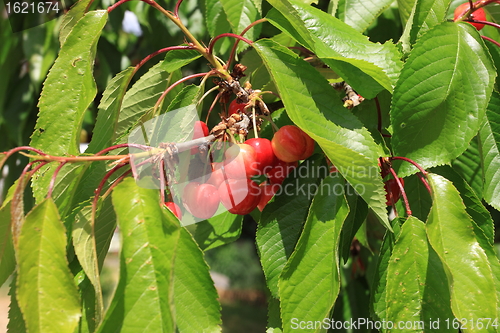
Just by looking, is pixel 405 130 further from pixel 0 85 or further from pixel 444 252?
pixel 0 85

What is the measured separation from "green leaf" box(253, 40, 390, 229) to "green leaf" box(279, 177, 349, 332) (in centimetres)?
8

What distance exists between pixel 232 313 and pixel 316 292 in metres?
6.03

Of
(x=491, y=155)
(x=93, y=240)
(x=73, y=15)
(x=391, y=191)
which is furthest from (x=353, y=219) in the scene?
(x=73, y=15)

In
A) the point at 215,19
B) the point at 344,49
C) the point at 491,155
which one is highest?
the point at 215,19

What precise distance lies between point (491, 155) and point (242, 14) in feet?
2.30

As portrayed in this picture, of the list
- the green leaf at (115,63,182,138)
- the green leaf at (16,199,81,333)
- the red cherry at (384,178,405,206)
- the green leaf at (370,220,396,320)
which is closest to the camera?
the green leaf at (16,199,81,333)

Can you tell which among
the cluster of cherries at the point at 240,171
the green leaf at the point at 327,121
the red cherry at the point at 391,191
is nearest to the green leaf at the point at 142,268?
the cluster of cherries at the point at 240,171

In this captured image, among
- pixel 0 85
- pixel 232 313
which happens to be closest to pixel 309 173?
pixel 0 85

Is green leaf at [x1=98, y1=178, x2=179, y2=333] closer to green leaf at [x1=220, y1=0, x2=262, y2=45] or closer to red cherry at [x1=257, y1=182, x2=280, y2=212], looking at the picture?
red cherry at [x1=257, y1=182, x2=280, y2=212]

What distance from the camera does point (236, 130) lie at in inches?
38.0

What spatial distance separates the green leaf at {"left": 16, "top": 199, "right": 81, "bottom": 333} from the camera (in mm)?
616

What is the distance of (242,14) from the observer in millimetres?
1120

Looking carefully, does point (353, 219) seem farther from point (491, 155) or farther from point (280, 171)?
point (491, 155)

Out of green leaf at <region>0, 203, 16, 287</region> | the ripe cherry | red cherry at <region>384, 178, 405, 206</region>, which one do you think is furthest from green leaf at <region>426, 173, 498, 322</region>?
green leaf at <region>0, 203, 16, 287</region>
